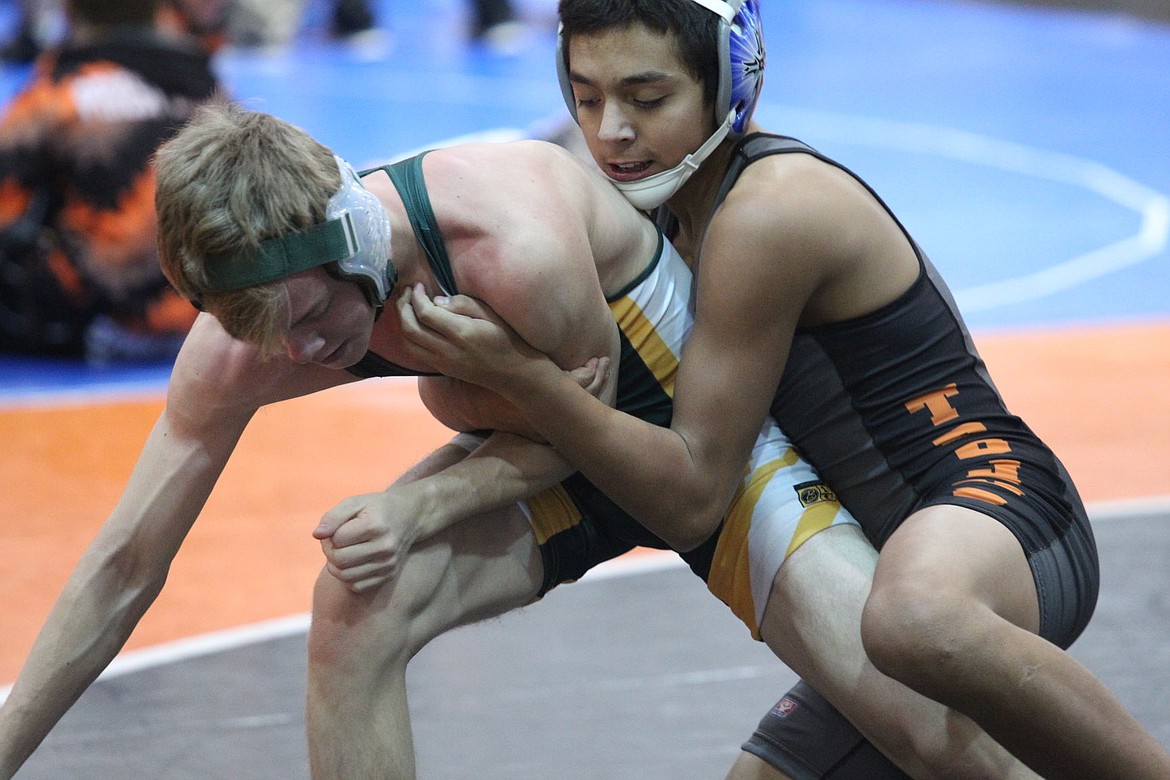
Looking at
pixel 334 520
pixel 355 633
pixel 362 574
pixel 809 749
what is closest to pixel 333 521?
pixel 334 520

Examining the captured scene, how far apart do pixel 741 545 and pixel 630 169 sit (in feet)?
2.65

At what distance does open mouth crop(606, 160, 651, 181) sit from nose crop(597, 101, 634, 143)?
76 mm

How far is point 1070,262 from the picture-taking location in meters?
9.10

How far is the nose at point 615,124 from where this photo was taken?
3.02m

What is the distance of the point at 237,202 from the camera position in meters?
2.54

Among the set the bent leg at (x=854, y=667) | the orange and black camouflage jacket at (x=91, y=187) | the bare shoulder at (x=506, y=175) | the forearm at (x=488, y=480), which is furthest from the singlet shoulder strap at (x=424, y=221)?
the orange and black camouflage jacket at (x=91, y=187)

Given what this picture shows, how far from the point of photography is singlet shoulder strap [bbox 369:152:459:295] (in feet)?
9.25

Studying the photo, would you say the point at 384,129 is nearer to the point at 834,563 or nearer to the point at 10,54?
the point at 10,54

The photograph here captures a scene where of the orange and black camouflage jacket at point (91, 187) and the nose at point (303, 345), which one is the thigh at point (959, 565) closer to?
the nose at point (303, 345)

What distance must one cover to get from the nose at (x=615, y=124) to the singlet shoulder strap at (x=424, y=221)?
39cm

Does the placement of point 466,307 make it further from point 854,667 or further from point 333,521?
point 854,667

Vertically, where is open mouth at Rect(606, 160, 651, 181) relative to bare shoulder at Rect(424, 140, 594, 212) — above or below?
below

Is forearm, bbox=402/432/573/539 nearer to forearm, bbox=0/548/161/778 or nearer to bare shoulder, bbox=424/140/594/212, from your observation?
bare shoulder, bbox=424/140/594/212

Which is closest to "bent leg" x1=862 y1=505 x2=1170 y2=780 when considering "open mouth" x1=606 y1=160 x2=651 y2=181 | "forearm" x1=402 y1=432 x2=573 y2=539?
"forearm" x1=402 y1=432 x2=573 y2=539
